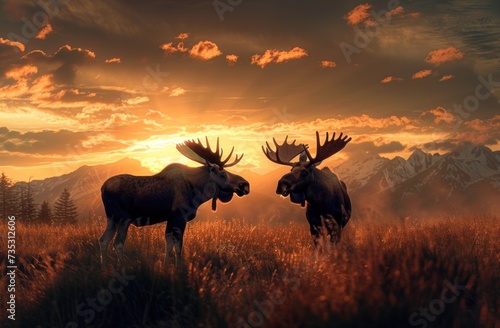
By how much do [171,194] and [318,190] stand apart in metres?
2.90

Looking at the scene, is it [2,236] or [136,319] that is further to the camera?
[2,236]

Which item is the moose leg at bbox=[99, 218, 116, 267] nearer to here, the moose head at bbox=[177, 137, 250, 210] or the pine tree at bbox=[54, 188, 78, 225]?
the moose head at bbox=[177, 137, 250, 210]

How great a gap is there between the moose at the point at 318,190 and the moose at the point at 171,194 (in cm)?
113

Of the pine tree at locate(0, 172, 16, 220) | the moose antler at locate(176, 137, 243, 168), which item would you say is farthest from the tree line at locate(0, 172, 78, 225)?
the moose antler at locate(176, 137, 243, 168)

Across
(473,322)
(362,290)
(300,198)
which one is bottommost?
(473,322)

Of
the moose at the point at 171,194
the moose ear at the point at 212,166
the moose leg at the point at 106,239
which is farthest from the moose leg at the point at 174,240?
the moose ear at the point at 212,166

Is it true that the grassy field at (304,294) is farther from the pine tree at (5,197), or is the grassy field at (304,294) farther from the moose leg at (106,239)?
the pine tree at (5,197)

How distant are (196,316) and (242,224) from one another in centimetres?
775

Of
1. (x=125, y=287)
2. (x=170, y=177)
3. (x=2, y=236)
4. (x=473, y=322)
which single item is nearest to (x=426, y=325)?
(x=473, y=322)

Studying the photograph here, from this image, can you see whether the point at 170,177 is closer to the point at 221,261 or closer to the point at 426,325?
the point at 221,261

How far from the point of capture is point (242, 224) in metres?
14.9

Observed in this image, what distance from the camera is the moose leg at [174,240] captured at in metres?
10.3

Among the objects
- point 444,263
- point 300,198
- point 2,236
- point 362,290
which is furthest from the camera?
point 2,236

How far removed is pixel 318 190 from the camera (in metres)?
11.0
